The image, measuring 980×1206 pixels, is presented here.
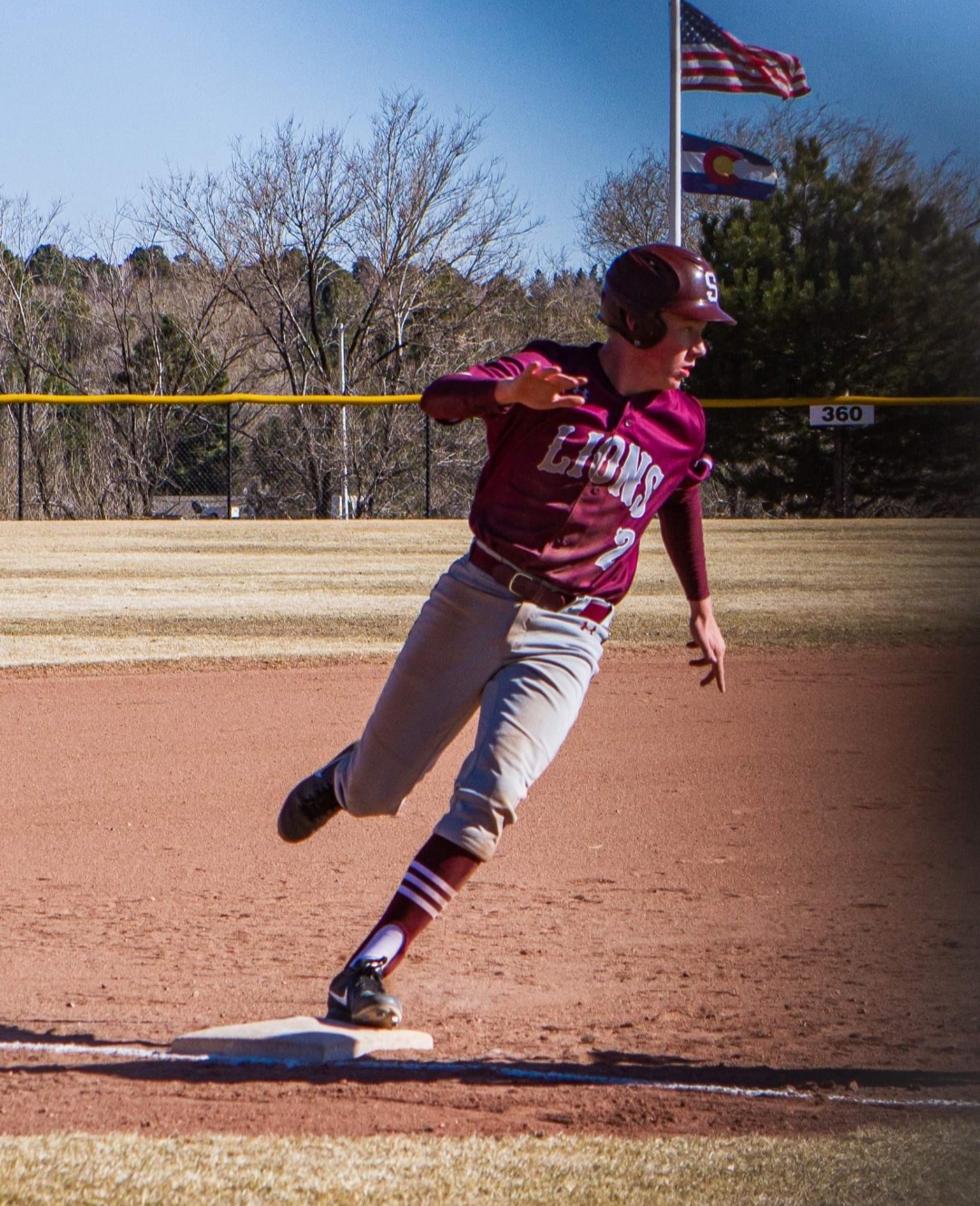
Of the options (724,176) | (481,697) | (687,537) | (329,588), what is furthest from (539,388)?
(329,588)

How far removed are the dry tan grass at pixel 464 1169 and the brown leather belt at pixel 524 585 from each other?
3.68 feet

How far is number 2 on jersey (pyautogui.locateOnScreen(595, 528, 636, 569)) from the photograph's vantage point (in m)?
3.21

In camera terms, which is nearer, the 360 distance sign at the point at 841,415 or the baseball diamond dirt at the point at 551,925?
the baseball diamond dirt at the point at 551,925

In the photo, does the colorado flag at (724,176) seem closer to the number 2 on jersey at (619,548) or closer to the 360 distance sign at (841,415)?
the 360 distance sign at (841,415)

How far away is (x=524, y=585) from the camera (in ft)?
10.3

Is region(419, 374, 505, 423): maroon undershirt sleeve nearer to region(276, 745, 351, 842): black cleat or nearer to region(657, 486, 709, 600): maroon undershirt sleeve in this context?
region(657, 486, 709, 600): maroon undershirt sleeve

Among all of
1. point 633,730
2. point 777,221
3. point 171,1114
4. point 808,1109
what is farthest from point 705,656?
point 777,221

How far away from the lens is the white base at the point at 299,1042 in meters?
3.05

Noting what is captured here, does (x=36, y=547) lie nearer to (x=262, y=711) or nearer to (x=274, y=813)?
(x=262, y=711)

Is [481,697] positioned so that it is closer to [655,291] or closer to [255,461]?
[655,291]

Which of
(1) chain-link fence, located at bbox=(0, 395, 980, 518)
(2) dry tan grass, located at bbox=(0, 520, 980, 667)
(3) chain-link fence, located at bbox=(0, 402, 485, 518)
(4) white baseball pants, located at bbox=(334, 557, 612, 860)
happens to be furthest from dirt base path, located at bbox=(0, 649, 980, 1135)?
(3) chain-link fence, located at bbox=(0, 402, 485, 518)

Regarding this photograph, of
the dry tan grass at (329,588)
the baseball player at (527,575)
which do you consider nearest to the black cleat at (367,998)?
the baseball player at (527,575)

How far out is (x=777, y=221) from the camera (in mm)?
8297

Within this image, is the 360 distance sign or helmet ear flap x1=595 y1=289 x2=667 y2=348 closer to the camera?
helmet ear flap x1=595 y1=289 x2=667 y2=348
